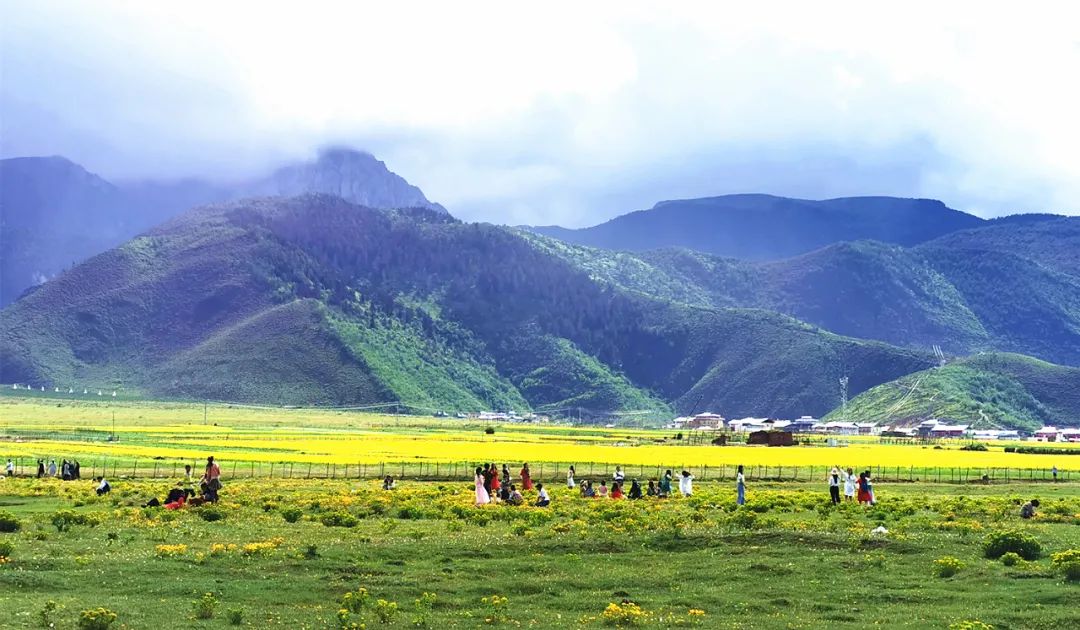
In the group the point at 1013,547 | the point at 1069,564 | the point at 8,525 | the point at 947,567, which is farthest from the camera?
the point at 8,525

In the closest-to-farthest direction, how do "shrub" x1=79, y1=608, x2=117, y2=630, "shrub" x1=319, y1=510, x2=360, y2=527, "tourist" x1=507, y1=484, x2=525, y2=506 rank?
"shrub" x1=79, y1=608, x2=117, y2=630
"shrub" x1=319, y1=510, x2=360, y2=527
"tourist" x1=507, y1=484, x2=525, y2=506

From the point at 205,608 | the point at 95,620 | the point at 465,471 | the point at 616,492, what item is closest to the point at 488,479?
the point at 616,492

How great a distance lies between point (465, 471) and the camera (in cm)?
7062

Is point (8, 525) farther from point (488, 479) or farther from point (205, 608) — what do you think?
point (488, 479)

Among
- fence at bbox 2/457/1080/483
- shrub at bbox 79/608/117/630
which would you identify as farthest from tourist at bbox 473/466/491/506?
shrub at bbox 79/608/117/630

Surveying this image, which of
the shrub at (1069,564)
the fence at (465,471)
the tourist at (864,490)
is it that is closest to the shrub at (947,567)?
the shrub at (1069,564)

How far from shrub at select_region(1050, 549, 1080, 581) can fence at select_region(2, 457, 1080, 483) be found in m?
37.1

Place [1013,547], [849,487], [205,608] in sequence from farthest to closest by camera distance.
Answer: [849,487] < [1013,547] < [205,608]

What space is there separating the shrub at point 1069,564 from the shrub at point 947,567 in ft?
8.18

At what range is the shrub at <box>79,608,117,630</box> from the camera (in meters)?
23.3

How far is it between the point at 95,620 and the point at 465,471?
47634mm

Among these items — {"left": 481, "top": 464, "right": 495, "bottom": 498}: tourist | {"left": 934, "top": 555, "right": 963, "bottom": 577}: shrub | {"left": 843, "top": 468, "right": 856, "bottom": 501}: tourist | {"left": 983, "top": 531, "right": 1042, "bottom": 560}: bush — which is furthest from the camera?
{"left": 481, "top": 464, "right": 495, "bottom": 498}: tourist

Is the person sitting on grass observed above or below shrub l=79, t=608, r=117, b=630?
above

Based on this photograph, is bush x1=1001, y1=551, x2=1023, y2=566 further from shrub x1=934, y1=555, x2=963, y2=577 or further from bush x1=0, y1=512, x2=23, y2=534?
bush x1=0, y1=512, x2=23, y2=534
